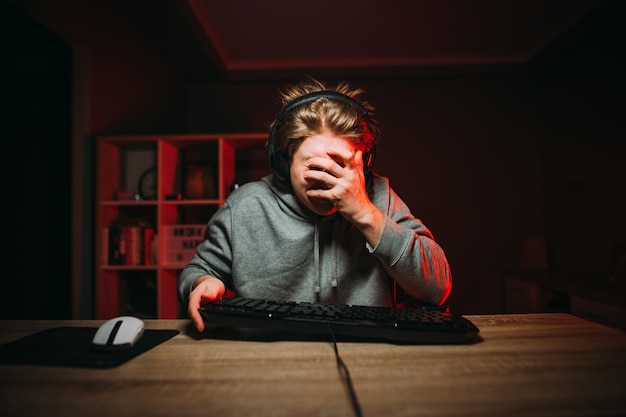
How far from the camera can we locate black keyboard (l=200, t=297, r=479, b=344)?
626mm

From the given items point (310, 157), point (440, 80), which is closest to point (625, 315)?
point (310, 157)

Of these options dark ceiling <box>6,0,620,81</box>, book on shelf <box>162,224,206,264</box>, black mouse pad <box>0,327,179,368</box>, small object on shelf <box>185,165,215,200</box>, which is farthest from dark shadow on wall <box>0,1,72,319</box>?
black mouse pad <box>0,327,179,368</box>

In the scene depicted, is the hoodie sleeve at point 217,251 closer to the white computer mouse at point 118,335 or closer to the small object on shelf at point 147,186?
the white computer mouse at point 118,335

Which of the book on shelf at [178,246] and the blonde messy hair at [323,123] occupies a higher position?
the blonde messy hair at [323,123]

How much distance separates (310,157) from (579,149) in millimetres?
2940

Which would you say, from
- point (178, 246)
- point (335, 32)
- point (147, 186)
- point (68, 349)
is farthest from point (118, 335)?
point (335, 32)

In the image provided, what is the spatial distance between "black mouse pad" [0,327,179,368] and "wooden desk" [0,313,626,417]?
0.02 metres

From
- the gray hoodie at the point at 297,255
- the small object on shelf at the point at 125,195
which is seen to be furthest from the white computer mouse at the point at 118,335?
the small object on shelf at the point at 125,195

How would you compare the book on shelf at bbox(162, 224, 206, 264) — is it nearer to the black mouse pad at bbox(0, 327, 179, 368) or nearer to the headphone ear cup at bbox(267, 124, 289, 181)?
the headphone ear cup at bbox(267, 124, 289, 181)

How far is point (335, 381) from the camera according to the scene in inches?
18.6

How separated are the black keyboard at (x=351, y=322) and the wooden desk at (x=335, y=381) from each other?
0.07 ft

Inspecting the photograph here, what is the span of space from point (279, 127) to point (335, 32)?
2.35m

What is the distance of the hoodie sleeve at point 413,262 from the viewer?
0.84 m

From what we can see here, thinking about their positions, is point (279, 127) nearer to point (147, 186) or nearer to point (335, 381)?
point (335, 381)
